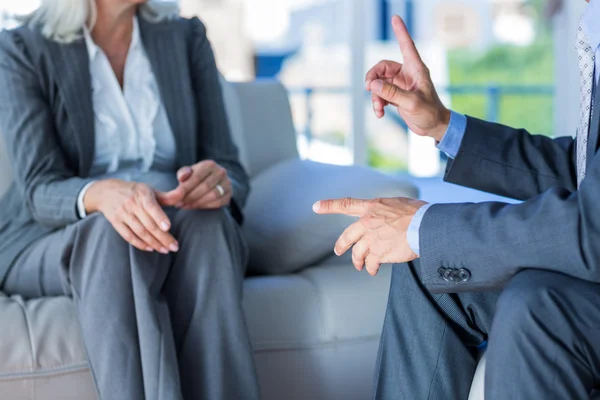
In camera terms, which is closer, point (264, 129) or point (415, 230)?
point (415, 230)

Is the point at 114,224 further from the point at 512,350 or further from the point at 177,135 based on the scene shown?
the point at 512,350

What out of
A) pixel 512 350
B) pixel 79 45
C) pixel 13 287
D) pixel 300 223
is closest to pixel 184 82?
pixel 79 45

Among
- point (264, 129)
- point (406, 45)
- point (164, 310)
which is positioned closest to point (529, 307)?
point (406, 45)

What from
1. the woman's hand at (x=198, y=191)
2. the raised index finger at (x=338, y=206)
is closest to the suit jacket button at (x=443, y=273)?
the raised index finger at (x=338, y=206)

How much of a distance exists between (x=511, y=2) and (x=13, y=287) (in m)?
5.60

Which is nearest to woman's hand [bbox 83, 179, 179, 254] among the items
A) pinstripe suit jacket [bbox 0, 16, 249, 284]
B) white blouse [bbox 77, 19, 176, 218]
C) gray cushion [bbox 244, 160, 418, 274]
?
pinstripe suit jacket [bbox 0, 16, 249, 284]

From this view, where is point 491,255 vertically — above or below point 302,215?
above

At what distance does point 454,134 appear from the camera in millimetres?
1471

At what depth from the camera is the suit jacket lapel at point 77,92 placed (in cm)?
178

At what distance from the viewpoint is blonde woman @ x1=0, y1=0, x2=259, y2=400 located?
4.92ft

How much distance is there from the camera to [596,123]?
46.3 inches

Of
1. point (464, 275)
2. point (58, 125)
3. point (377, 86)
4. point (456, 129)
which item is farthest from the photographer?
point (58, 125)

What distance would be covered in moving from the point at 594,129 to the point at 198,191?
757mm

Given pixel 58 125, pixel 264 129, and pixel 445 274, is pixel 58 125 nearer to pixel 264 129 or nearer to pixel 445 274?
pixel 264 129
